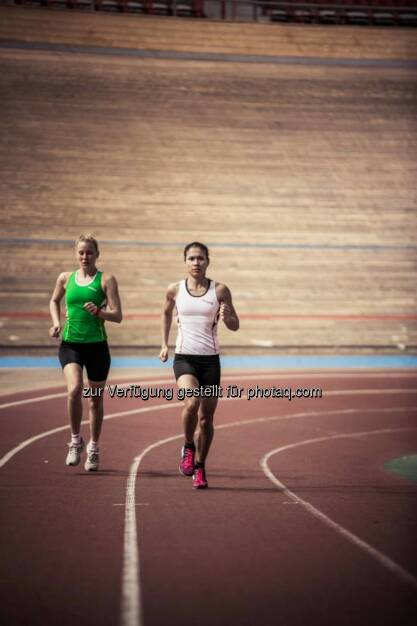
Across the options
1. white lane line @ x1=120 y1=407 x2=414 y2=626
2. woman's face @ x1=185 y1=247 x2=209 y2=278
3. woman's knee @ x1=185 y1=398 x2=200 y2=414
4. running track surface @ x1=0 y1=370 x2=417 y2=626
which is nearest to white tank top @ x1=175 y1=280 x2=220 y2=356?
woman's face @ x1=185 y1=247 x2=209 y2=278

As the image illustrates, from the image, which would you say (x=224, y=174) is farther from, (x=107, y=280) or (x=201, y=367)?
(x=201, y=367)

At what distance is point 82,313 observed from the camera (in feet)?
24.3

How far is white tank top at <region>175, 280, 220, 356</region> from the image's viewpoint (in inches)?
269

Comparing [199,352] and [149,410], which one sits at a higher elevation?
[199,352]

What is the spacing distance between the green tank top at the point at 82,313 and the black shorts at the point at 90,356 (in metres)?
0.05

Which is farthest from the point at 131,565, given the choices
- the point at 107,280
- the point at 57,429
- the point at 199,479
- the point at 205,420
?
the point at 57,429

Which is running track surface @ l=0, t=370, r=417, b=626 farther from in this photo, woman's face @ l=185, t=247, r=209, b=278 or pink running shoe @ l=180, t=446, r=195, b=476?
woman's face @ l=185, t=247, r=209, b=278

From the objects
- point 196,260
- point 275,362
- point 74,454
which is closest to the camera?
point 196,260

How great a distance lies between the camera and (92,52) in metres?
23.5

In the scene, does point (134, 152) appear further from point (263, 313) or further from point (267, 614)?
point (267, 614)

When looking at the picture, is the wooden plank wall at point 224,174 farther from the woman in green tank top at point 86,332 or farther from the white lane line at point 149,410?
the woman in green tank top at point 86,332

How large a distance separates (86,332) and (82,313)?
0.16 metres

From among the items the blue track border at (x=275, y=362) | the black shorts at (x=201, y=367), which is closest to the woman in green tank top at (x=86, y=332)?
the black shorts at (x=201, y=367)

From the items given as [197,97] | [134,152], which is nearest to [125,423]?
[134,152]
